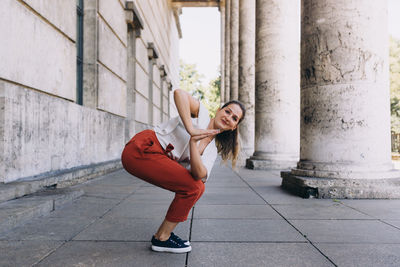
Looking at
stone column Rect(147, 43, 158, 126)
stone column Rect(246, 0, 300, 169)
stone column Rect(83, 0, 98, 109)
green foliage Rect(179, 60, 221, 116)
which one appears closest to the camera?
stone column Rect(83, 0, 98, 109)

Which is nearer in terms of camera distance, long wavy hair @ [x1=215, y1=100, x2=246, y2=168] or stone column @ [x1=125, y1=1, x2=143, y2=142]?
long wavy hair @ [x1=215, y1=100, x2=246, y2=168]

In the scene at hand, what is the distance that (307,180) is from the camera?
5.32 meters

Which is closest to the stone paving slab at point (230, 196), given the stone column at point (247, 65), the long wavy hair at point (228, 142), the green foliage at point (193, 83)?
the long wavy hair at point (228, 142)

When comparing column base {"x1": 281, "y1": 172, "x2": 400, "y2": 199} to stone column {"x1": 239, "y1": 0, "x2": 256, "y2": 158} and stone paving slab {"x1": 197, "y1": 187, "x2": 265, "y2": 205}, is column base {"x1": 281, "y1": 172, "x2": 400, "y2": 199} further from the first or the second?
stone column {"x1": 239, "y1": 0, "x2": 256, "y2": 158}

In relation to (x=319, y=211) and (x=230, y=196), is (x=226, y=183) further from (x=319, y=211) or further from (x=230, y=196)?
(x=319, y=211)

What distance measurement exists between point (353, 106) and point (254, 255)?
11.2 ft

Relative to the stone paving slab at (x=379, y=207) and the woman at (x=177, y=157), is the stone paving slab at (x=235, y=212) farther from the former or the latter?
the woman at (x=177, y=157)

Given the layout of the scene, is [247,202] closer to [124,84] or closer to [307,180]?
[307,180]

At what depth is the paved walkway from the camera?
2.65 m

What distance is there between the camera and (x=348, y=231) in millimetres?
3420

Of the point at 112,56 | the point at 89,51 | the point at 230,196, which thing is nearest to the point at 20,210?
the point at 230,196

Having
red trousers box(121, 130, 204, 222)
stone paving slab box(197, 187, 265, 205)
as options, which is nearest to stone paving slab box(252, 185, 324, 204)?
stone paving slab box(197, 187, 265, 205)

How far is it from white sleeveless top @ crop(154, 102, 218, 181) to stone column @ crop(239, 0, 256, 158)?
12063mm

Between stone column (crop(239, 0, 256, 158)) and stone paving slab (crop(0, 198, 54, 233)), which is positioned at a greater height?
stone column (crop(239, 0, 256, 158))
